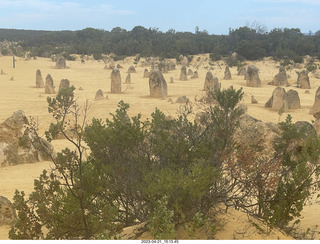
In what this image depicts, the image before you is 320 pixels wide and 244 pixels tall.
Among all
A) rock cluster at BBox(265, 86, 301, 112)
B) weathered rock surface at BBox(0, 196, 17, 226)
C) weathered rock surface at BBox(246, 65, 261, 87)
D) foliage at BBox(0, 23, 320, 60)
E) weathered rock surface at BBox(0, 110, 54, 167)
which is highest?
foliage at BBox(0, 23, 320, 60)

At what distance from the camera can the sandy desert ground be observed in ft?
27.6

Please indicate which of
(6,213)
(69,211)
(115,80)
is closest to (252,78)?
(115,80)

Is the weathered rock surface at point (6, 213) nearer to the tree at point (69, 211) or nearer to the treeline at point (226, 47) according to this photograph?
the tree at point (69, 211)

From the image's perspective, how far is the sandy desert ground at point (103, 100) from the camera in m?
8.42

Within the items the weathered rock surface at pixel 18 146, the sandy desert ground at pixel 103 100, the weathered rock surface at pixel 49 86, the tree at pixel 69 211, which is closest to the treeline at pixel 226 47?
the sandy desert ground at pixel 103 100

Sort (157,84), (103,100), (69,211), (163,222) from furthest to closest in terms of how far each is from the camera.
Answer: (157,84) → (103,100) → (69,211) → (163,222)

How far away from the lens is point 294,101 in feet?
57.3

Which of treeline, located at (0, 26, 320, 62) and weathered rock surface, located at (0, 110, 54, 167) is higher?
treeline, located at (0, 26, 320, 62)

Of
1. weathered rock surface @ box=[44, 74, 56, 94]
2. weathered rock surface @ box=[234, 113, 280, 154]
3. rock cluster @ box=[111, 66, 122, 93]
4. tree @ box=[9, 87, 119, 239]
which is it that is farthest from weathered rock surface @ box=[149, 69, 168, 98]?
tree @ box=[9, 87, 119, 239]

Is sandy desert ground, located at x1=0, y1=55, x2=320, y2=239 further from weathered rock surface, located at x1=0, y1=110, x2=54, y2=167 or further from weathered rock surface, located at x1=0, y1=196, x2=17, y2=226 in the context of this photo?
weathered rock surface, located at x1=0, y1=110, x2=54, y2=167

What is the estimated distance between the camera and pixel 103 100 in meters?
18.8

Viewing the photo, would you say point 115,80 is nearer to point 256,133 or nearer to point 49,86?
point 49,86

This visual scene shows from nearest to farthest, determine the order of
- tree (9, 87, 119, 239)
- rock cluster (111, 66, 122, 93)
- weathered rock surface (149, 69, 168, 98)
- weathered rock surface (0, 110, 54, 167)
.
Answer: tree (9, 87, 119, 239) → weathered rock surface (0, 110, 54, 167) → weathered rock surface (149, 69, 168, 98) → rock cluster (111, 66, 122, 93)

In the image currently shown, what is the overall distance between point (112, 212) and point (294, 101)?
48.3 feet
